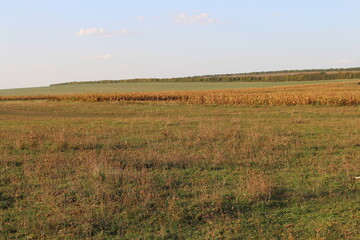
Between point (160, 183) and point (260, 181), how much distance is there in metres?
1.97

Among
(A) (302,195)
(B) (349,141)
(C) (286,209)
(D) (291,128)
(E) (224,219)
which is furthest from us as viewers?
(D) (291,128)

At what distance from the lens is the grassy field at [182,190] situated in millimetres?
5418

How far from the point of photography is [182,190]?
714 cm

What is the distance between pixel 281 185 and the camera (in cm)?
731

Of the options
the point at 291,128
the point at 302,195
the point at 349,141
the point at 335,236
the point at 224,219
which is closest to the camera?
the point at 335,236

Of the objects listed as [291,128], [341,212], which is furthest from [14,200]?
[291,128]

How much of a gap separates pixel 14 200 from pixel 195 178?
3.47 m

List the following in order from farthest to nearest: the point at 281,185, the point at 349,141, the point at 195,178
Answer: the point at 349,141 < the point at 195,178 < the point at 281,185

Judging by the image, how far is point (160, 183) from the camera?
755 cm

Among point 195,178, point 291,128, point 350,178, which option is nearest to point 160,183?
point 195,178

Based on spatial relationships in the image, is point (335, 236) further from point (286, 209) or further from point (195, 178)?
point (195, 178)

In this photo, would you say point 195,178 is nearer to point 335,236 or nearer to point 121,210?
point 121,210

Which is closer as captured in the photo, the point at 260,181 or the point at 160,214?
the point at 160,214

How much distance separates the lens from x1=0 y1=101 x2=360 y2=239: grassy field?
542 cm
